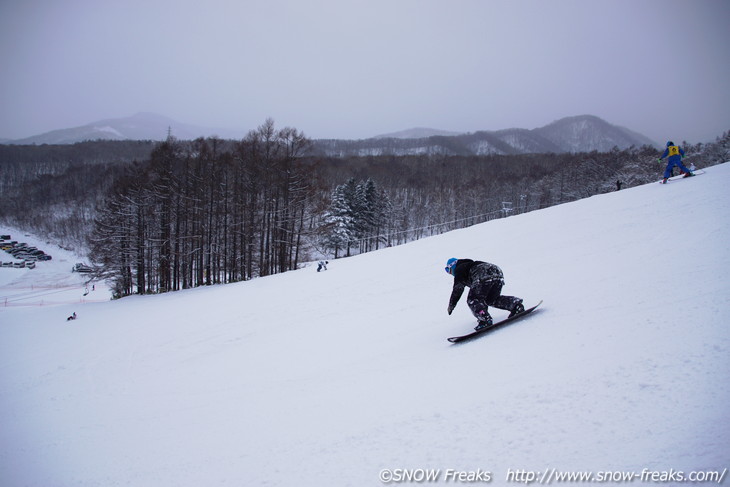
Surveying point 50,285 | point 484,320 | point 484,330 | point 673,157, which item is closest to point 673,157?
point 673,157

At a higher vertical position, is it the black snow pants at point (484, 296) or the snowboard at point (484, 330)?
the black snow pants at point (484, 296)

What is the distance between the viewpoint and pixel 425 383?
4363 mm

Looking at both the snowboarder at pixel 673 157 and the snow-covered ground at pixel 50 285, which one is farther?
the snow-covered ground at pixel 50 285

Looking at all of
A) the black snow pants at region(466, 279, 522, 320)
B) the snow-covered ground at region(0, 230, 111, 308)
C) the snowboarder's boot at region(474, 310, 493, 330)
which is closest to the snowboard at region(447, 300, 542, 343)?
the snowboarder's boot at region(474, 310, 493, 330)

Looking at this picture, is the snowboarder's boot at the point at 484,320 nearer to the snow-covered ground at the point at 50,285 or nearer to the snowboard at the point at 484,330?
the snowboard at the point at 484,330

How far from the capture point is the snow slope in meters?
2.79

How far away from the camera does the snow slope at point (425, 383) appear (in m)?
2.79

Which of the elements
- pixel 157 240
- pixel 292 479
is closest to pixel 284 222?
pixel 157 240

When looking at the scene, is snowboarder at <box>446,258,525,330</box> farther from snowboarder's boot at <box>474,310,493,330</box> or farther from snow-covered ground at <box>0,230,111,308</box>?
snow-covered ground at <box>0,230,111,308</box>

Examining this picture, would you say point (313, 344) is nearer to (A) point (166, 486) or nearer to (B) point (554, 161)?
(A) point (166, 486)

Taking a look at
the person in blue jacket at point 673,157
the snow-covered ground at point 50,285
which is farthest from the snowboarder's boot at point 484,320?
the snow-covered ground at point 50,285

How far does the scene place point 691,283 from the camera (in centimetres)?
498

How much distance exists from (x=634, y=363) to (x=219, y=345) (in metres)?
9.69

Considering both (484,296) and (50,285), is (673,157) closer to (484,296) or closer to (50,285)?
(484,296)
